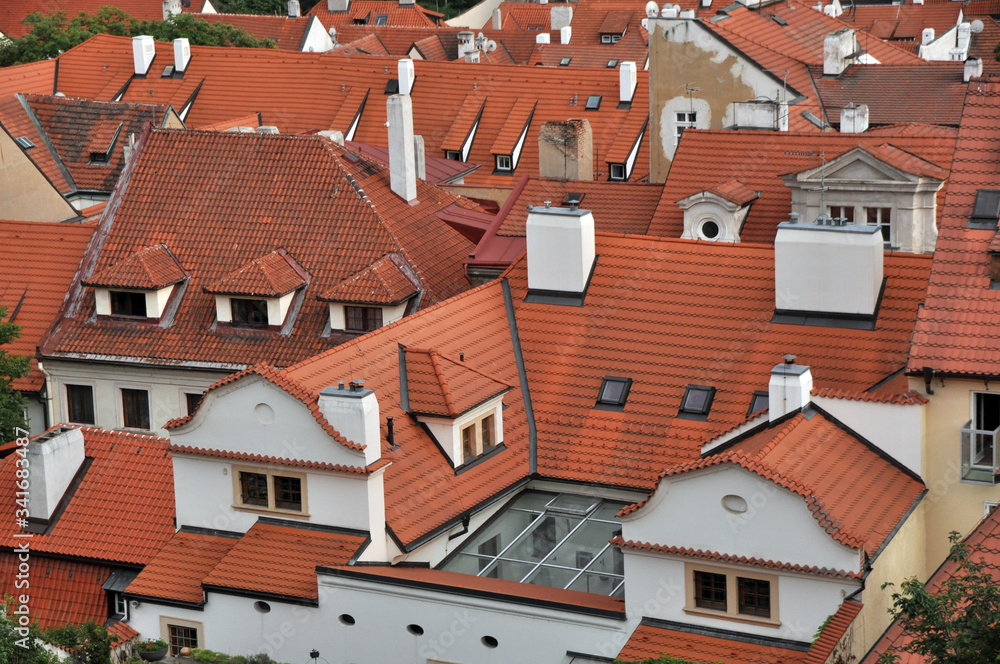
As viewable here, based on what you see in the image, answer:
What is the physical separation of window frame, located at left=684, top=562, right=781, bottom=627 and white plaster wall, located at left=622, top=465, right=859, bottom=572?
402 millimetres

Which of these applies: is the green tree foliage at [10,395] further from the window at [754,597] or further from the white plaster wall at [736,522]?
the window at [754,597]

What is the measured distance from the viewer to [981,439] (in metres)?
29.2

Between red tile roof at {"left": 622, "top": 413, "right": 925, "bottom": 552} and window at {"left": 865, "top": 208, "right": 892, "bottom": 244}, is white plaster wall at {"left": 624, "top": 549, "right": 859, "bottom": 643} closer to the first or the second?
red tile roof at {"left": 622, "top": 413, "right": 925, "bottom": 552}

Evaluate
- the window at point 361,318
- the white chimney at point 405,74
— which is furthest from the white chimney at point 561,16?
the window at point 361,318

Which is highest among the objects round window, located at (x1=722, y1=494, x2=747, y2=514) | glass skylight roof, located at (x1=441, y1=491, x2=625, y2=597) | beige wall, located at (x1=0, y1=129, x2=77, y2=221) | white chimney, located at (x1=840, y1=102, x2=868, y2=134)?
white chimney, located at (x1=840, y1=102, x2=868, y2=134)

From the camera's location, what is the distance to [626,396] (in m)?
34.2

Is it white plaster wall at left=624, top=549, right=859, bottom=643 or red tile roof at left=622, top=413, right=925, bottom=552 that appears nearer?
white plaster wall at left=624, top=549, right=859, bottom=643

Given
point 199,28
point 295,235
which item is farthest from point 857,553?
point 199,28

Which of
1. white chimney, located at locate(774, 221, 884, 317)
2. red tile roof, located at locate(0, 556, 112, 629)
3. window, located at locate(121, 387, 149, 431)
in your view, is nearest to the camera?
white chimney, located at locate(774, 221, 884, 317)

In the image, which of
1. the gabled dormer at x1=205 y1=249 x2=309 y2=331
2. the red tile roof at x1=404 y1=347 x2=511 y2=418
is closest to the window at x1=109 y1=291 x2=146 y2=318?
the gabled dormer at x1=205 y1=249 x2=309 y2=331

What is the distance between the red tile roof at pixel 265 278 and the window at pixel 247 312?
0.46 metres

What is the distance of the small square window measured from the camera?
109 feet

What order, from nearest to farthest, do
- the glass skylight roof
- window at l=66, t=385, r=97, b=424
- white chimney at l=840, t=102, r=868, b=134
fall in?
the glass skylight roof, window at l=66, t=385, r=97, b=424, white chimney at l=840, t=102, r=868, b=134

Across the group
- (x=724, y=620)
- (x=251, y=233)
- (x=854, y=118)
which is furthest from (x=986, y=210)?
(x=854, y=118)
